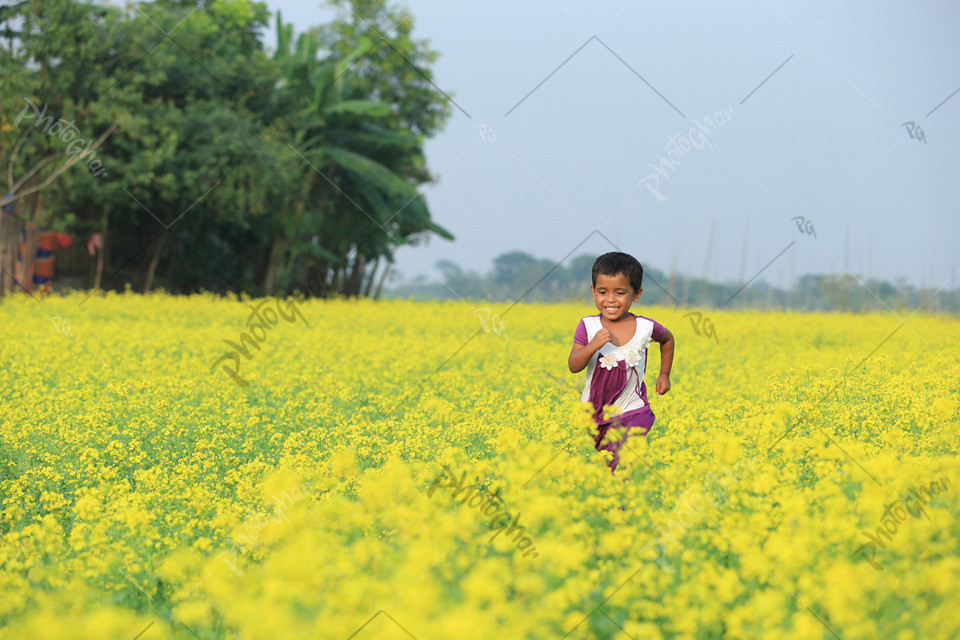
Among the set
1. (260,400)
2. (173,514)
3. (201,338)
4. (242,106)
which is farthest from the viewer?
(242,106)

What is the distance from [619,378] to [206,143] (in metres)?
17.8

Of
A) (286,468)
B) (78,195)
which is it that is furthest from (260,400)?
(78,195)

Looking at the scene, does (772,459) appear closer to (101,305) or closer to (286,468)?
(286,468)

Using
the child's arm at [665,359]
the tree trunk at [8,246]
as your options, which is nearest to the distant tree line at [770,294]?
the tree trunk at [8,246]

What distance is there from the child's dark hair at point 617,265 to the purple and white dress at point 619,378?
0.84 ft

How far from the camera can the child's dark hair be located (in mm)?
4152

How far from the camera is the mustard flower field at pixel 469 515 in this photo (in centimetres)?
265

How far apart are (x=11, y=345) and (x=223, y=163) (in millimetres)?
10753

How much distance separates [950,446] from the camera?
16.9 ft

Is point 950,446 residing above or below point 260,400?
above

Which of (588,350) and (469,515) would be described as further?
(588,350)

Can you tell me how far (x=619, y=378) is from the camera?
430cm

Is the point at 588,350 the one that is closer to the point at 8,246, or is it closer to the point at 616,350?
the point at 616,350

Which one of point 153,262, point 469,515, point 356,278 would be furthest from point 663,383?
point 356,278
